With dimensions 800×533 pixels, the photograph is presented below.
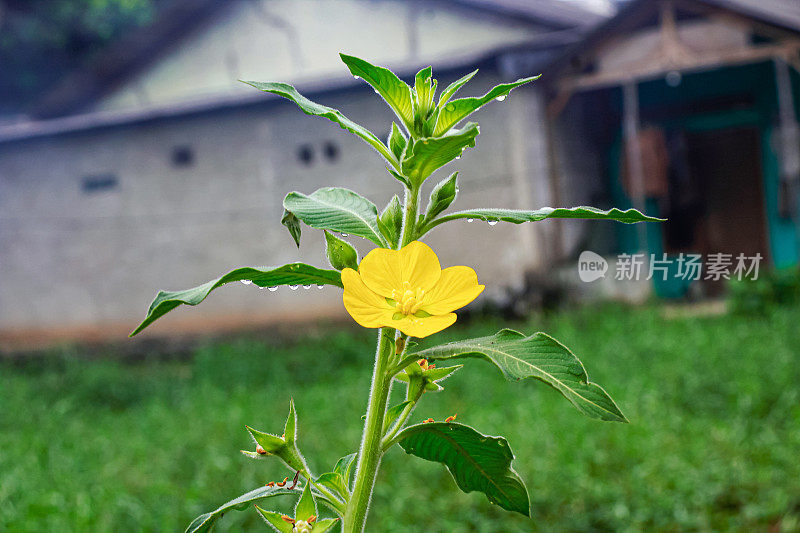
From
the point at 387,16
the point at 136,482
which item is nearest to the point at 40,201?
the point at 387,16

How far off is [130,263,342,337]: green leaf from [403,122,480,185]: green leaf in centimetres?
5

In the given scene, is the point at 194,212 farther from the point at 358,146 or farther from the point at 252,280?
the point at 252,280

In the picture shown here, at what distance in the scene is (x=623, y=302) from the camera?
4406 mm

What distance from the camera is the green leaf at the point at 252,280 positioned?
0.81 ft

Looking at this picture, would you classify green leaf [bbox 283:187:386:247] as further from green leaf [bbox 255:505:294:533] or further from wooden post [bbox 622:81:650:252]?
wooden post [bbox 622:81:650:252]

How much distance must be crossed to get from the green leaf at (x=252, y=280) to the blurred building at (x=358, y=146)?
399 centimetres

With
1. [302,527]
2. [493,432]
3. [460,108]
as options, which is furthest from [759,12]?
[302,527]

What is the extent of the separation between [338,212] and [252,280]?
0.18 ft

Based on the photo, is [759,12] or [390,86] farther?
[759,12]

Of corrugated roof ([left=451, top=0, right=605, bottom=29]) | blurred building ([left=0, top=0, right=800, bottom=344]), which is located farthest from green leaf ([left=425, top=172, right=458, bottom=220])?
corrugated roof ([left=451, top=0, right=605, bottom=29])

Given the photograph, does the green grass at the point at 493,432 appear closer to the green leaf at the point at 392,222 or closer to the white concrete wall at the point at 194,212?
the white concrete wall at the point at 194,212

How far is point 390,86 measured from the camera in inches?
11.9

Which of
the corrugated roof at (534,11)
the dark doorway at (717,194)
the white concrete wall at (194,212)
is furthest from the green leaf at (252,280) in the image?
the corrugated roof at (534,11)

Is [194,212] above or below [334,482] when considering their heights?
above
